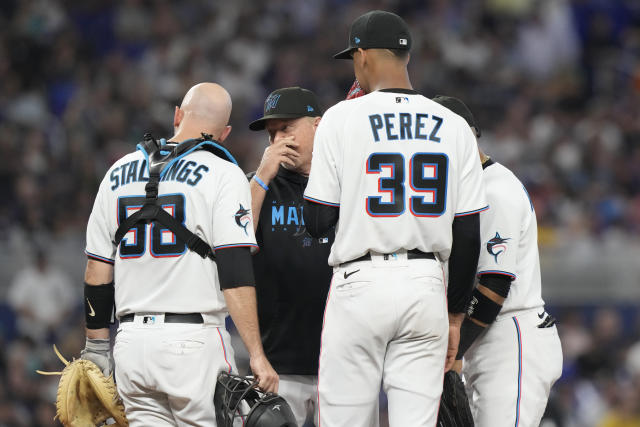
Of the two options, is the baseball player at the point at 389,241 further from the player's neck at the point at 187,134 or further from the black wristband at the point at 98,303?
the black wristband at the point at 98,303

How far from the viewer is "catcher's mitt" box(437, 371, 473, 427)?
4.41m

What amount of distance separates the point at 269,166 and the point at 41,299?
6377mm

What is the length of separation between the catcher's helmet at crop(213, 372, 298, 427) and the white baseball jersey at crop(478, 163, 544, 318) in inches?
47.6

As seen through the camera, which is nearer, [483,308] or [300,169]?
[483,308]

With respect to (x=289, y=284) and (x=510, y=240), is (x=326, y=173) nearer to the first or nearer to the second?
(x=510, y=240)

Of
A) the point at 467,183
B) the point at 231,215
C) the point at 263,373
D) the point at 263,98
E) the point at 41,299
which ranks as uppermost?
the point at 263,98

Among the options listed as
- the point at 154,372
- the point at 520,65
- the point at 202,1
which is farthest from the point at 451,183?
the point at 202,1

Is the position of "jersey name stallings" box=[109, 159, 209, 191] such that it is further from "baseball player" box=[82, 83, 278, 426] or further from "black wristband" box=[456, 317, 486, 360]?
"black wristband" box=[456, 317, 486, 360]

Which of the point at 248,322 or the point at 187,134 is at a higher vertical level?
the point at 187,134

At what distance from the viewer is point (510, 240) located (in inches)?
186

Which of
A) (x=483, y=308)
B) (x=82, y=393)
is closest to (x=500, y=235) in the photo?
(x=483, y=308)

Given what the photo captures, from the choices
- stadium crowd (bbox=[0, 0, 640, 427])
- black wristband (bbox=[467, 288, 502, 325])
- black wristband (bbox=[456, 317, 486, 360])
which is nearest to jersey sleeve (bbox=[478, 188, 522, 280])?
black wristband (bbox=[467, 288, 502, 325])

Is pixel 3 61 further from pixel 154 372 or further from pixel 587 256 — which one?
pixel 154 372

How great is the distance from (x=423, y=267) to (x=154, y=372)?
4.25 ft
